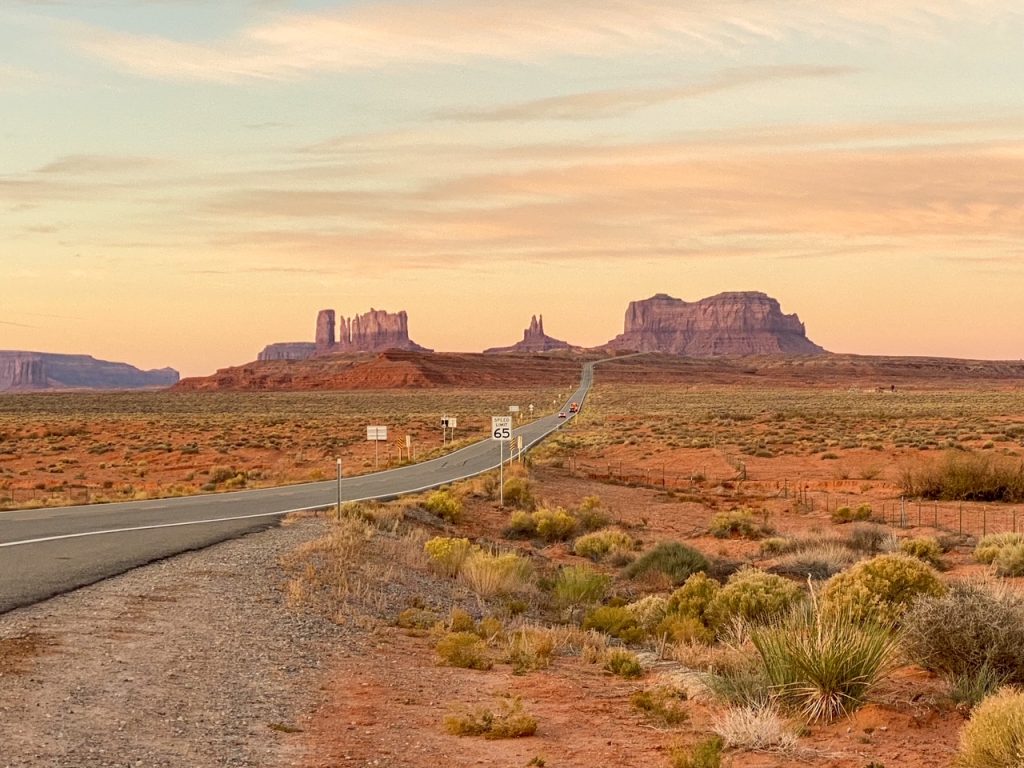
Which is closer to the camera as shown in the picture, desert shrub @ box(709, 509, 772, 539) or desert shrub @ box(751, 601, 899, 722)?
desert shrub @ box(751, 601, 899, 722)

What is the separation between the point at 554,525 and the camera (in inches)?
988

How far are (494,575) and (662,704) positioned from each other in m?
7.19

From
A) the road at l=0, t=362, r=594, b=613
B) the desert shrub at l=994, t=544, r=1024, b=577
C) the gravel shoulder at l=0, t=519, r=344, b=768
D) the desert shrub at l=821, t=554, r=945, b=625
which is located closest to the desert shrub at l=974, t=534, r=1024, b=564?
the desert shrub at l=994, t=544, r=1024, b=577

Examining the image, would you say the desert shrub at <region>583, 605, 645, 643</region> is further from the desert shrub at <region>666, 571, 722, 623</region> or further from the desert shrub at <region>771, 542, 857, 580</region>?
the desert shrub at <region>771, 542, 857, 580</region>

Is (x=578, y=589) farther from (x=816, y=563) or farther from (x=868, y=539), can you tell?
(x=868, y=539)

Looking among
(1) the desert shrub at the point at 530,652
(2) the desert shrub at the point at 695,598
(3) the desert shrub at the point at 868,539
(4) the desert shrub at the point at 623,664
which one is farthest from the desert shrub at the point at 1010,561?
(1) the desert shrub at the point at 530,652

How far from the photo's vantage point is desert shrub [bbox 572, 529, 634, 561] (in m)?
22.2

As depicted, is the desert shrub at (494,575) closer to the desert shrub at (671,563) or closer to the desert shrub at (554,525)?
the desert shrub at (671,563)

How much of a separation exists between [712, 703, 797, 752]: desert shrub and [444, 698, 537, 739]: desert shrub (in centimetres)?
145

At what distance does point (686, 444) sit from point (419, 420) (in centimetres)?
3669

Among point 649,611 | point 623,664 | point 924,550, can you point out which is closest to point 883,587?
point 649,611

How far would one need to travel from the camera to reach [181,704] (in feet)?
27.8

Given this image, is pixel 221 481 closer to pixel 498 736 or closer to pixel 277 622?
pixel 277 622

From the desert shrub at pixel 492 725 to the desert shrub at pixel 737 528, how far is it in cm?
1754
